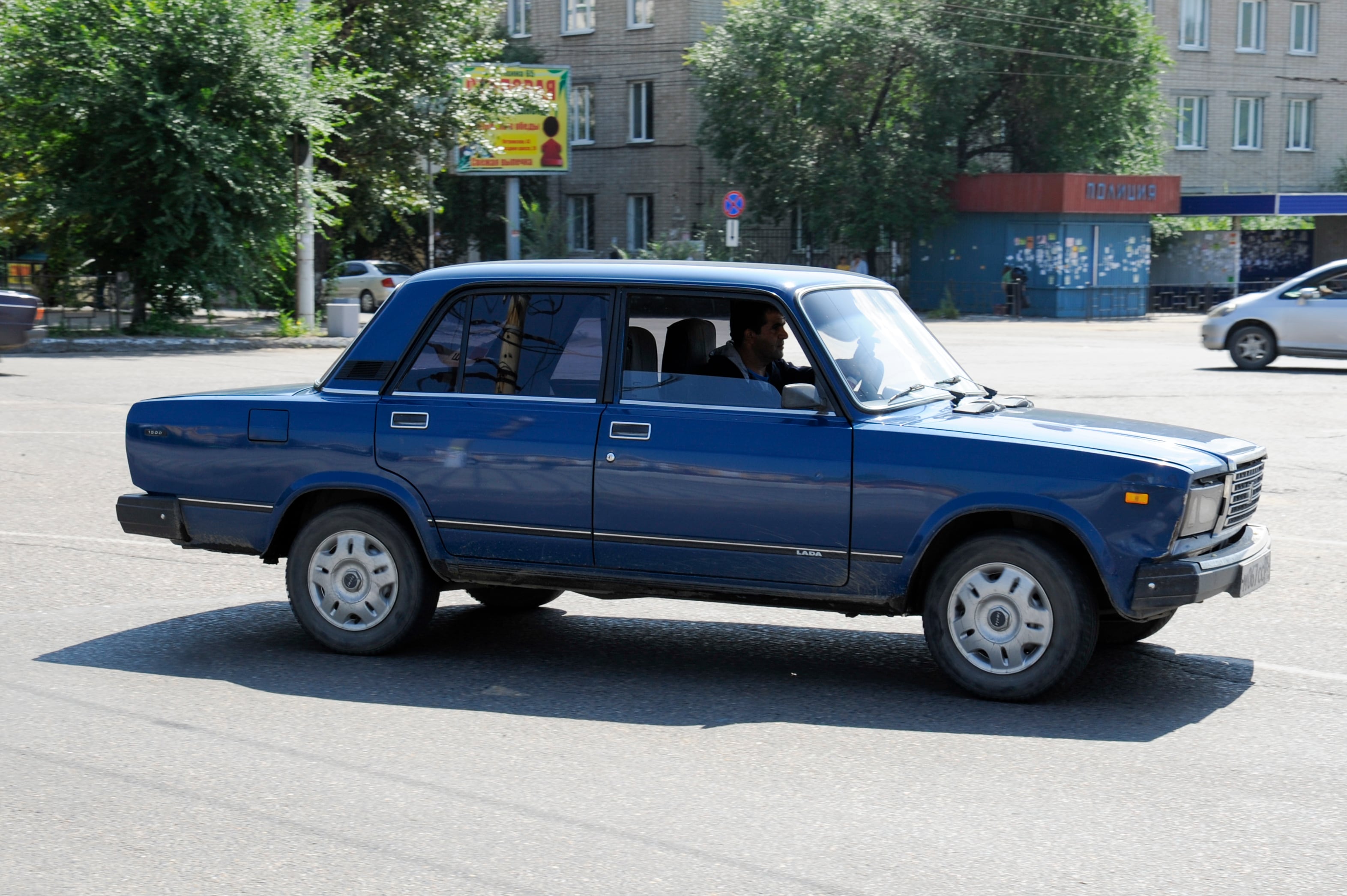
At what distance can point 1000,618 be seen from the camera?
5.86 m

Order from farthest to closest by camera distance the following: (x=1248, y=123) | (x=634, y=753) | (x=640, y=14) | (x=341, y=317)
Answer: (x=1248, y=123), (x=640, y=14), (x=341, y=317), (x=634, y=753)

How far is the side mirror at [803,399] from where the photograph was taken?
19.6 ft

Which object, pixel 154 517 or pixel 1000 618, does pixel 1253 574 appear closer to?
pixel 1000 618

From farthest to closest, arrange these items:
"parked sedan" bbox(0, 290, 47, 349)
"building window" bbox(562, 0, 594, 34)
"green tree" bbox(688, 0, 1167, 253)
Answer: "building window" bbox(562, 0, 594, 34), "green tree" bbox(688, 0, 1167, 253), "parked sedan" bbox(0, 290, 47, 349)

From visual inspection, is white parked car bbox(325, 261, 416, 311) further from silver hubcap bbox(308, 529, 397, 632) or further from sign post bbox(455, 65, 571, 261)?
silver hubcap bbox(308, 529, 397, 632)

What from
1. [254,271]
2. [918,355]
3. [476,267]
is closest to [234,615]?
[476,267]

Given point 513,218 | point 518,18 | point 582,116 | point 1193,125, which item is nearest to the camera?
point 513,218

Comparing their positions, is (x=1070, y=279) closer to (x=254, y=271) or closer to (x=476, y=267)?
(x=254, y=271)

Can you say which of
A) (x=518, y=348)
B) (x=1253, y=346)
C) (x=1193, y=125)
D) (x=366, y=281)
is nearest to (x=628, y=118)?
(x=366, y=281)

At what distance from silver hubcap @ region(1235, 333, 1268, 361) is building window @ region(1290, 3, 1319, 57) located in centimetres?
3763

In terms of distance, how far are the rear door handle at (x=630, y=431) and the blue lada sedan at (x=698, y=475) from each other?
0.05 feet

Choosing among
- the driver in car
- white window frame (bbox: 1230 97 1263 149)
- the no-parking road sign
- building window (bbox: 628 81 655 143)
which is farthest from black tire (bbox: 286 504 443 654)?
white window frame (bbox: 1230 97 1263 149)

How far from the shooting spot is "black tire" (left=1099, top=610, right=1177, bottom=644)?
262 inches

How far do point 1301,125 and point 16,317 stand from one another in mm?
48883
